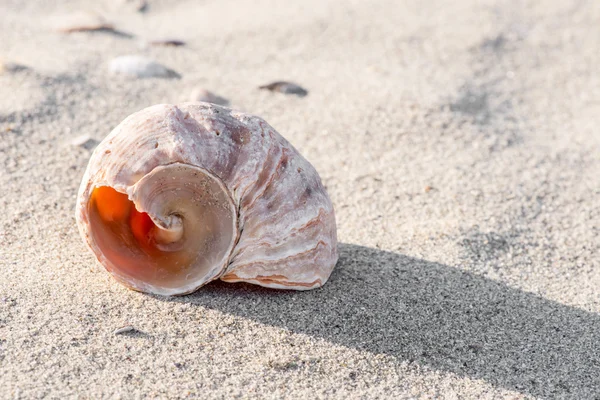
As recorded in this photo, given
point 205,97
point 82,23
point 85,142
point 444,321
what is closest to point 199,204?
point 444,321

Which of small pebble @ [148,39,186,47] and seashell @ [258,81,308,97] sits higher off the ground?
seashell @ [258,81,308,97]

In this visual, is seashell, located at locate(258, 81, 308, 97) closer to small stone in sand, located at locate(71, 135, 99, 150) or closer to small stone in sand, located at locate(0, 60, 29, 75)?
small stone in sand, located at locate(71, 135, 99, 150)

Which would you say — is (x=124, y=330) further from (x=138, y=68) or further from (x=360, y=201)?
(x=138, y=68)

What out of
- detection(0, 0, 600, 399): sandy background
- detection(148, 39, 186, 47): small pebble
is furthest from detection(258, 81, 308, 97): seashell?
detection(148, 39, 186, 47): small pebble

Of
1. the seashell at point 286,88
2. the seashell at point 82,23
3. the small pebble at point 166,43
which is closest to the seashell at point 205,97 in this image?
the seashell at point 286,88

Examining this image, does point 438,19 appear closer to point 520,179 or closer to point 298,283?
point 520,179

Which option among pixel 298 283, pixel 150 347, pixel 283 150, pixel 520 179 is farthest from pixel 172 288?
pixel 520 179

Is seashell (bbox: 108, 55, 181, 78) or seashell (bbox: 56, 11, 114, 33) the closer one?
seashell (bbox: 108, 55, 181, 78)
